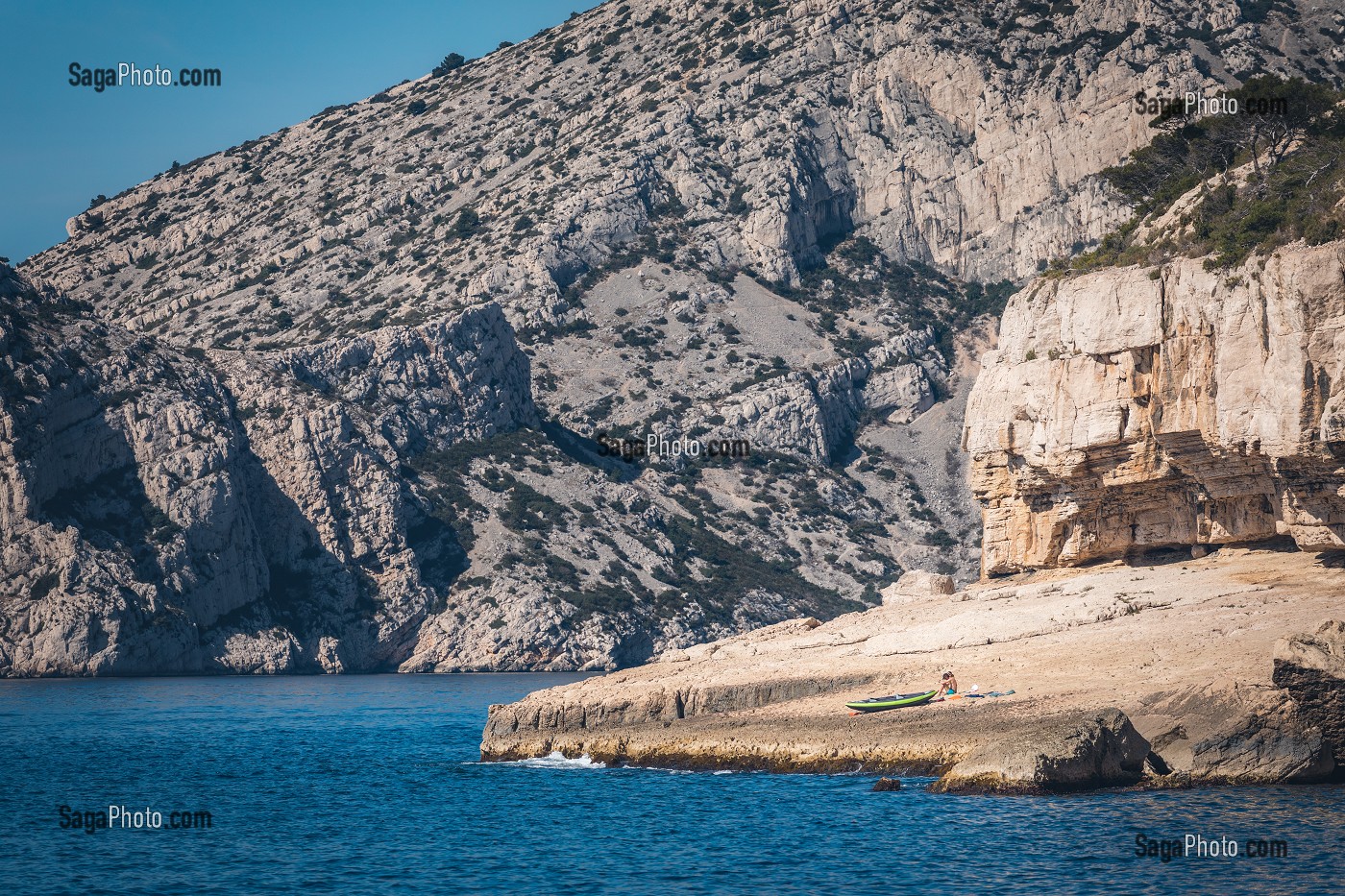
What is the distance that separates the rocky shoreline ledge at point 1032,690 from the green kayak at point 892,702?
0.87 feet

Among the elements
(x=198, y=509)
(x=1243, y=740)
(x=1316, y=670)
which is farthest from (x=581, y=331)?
(x=1316, y=670)

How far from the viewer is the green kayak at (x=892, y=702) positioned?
4106 centimetres

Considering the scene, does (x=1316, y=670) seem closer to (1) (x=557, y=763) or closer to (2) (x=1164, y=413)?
(2) (x=1164, y=413)

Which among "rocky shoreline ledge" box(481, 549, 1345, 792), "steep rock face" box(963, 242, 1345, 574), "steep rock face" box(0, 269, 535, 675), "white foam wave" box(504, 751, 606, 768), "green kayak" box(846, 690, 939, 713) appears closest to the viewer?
"rocky shoreline ledge" box(481, 549, 1345, 792)

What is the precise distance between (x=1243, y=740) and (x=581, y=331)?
114035mm

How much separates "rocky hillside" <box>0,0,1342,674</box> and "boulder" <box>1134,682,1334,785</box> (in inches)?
2922

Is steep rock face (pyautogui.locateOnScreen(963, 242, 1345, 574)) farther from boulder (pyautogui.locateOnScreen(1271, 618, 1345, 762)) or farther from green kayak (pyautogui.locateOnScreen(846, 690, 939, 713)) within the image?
green kayak (pyautogui.locateOnScreen(846, 690, 939, 713))

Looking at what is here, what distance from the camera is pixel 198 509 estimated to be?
336 feet

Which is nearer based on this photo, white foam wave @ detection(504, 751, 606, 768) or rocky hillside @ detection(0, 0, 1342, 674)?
white foam wave @ detection(504, 751, 606, 768)

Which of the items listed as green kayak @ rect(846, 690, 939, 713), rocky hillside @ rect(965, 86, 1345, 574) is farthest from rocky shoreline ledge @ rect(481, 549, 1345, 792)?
rocky hillside @ rect(965, 86, 1345, 574)

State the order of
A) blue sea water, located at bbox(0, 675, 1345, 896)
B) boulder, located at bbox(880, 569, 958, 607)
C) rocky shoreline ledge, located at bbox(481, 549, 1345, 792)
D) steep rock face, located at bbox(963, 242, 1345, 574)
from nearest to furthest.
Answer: blue sea water, located at bbox(0, 675, 1345, 896) < rocky shoreline ledge, located at bbox(481, 549, 1345, 792) < steep rock face, located at bbox(963, 242, 1345, 574) < boulder, located at bbox(880, 569, 958, 607)

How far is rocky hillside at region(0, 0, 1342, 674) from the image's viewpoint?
105m

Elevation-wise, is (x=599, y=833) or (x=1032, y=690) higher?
(x=1032, y=690)

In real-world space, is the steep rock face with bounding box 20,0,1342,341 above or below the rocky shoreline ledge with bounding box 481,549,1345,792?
above
